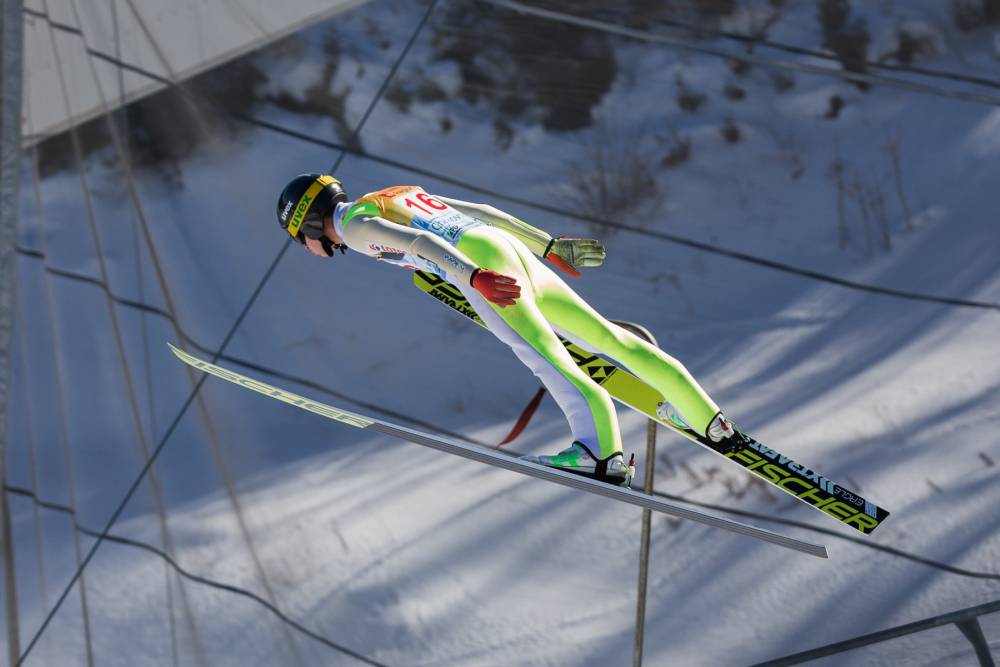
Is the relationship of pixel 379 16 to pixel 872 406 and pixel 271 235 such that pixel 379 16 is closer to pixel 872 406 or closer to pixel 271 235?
pixel 271 235

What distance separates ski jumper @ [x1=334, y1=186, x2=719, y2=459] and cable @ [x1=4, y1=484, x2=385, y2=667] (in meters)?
3.30

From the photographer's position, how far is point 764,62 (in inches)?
296

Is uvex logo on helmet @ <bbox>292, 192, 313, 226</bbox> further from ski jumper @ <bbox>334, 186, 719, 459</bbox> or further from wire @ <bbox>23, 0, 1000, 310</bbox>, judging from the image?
wire @ <bbox>23, 0, 1000, 310</bbox>

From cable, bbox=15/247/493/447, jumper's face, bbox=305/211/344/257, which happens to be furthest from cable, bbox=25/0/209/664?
jumper's face, bbox=305/211/344/257

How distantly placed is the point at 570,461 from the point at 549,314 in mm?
536

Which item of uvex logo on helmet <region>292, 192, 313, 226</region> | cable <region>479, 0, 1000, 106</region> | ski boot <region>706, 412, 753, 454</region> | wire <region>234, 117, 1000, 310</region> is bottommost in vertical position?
ski boot <region>706, 412, 753, 454</region>

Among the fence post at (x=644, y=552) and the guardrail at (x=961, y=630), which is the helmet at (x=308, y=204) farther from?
the guardrail at (x=961, y=630)

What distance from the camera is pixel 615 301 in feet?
23.5

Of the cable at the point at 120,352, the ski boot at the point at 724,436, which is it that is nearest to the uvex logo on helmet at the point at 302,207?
the ski boot at the point at 724,436

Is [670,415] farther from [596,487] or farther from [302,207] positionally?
[302,207]

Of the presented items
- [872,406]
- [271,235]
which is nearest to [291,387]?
[271,235]

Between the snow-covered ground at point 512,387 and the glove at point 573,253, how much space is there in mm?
2928

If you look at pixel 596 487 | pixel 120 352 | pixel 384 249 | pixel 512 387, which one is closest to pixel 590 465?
pixel 596 487

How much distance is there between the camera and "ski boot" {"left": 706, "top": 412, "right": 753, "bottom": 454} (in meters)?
3.77
